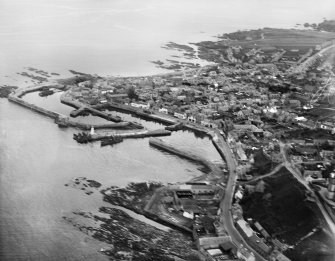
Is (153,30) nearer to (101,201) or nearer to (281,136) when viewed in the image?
(281,136)

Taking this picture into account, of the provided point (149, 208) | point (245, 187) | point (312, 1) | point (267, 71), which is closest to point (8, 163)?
point (149, 208)

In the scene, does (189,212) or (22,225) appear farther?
(189,212)

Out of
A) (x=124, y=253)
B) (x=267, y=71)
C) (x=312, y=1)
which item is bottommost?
(x=124, y=253)

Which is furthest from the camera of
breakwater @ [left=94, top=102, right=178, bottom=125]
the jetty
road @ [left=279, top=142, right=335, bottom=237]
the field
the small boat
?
breakwater @ [left=94, top=102, right=178, bottom=125]

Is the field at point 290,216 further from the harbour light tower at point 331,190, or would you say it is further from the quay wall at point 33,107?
the quay wall at point 33,107

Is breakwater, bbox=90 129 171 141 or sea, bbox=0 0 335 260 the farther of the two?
breakwater, bbox=90 129 171 141

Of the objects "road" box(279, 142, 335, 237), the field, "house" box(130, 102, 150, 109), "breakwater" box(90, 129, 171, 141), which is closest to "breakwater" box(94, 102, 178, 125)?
"house" box(130, 102, 150, 109)

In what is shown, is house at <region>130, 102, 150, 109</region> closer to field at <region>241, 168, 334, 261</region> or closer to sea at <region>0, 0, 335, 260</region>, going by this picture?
sea at <region>0, 0, 335, 260</region>
